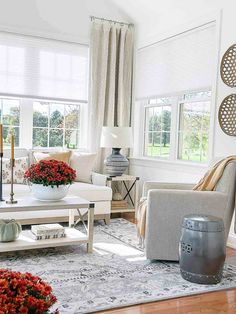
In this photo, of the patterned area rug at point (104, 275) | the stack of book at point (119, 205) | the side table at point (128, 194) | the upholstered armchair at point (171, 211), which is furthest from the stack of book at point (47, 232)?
the stack of book at point (119, 205)

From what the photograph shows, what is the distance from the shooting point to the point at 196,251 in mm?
2744

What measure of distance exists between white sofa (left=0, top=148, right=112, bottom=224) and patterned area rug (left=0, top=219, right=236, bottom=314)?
0.65 m

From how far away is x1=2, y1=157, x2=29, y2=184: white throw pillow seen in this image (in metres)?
4.46

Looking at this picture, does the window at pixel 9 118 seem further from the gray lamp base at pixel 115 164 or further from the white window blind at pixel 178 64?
the white window blind at pixel 178 64

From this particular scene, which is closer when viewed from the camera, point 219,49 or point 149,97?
point 219,49

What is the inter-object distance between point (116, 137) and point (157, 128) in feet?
2.39

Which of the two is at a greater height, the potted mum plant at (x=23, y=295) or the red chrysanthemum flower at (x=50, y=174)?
the red chrysanthemum flower at (x=50, y=174)

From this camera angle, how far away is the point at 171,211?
3.13m

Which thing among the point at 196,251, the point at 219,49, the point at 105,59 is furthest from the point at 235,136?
the point at 105,59

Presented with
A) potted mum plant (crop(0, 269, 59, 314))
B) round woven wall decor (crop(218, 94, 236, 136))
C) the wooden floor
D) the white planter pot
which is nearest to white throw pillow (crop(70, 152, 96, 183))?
the white planter pot

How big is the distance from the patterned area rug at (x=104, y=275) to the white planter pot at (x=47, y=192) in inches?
19.6

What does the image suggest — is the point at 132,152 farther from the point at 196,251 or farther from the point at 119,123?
the point at 196,251

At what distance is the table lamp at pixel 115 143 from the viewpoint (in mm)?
4887

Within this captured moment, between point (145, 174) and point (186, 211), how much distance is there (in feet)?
7.34
